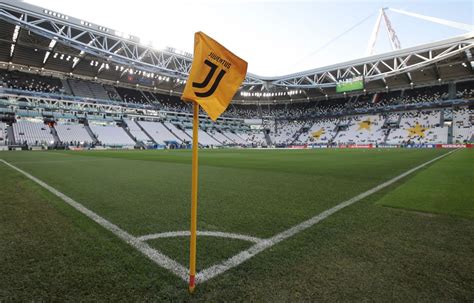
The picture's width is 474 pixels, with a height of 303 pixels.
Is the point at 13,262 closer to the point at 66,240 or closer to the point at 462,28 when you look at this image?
the point at 66,240

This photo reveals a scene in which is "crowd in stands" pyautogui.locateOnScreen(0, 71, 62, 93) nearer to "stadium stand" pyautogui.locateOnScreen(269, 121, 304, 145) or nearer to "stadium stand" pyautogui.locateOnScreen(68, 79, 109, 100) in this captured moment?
"stadium stand" pyautogui.locateOnScreen(68, 79, 109, 100)

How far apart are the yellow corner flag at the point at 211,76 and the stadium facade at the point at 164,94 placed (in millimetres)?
37891

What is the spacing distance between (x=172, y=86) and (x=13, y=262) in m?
70.9

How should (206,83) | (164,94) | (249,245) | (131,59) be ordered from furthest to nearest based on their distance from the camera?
(164,94) → (131,59) → (249,245) → (206,83)

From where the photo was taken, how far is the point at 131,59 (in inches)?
1431

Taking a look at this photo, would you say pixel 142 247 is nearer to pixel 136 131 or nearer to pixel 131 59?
pixel 131 59

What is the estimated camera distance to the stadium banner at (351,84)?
4463cm

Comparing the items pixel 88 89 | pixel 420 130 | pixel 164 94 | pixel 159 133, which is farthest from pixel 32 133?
pixel 420 130

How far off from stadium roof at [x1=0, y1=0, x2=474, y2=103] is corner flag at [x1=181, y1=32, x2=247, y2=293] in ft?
122

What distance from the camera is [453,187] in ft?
22.1

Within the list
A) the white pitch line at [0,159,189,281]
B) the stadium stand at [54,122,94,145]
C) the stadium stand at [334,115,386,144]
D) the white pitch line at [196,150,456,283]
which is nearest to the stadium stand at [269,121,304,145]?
the stadium stand at [334,115,386,144]

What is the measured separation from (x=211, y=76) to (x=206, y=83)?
8 centimetres

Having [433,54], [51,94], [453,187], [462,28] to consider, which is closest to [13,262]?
[453,187]

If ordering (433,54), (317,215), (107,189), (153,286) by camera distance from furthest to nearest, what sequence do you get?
1. (433,54)
2. (107,189)
3. (317,215)
4. (153,286)
